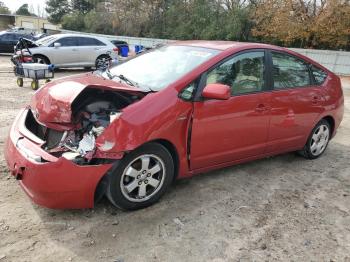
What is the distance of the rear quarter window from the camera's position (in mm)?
5309

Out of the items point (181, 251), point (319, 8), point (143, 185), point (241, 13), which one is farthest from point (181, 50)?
point (241, 13)

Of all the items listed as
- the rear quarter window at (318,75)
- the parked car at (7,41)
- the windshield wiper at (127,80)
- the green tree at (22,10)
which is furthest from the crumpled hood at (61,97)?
the green tree at (22,10)

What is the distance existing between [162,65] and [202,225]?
181 centimetres

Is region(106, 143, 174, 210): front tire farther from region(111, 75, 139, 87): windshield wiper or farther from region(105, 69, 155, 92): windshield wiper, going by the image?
region(111, 75, 139, 87): windshield wiper

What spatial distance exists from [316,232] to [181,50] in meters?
2.44

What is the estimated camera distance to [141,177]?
11.8ft

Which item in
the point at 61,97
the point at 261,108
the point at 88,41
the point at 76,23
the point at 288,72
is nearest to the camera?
the point at 61,97

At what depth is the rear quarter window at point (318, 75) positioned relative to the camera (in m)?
5.31

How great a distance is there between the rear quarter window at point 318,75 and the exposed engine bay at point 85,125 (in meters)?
2.83

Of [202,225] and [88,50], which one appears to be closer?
[202,225]

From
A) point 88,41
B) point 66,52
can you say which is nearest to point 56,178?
point 66,52

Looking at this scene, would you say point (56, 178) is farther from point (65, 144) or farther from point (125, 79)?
point (125, 79)

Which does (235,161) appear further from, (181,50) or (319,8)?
(319,8)

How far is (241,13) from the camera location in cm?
2992
